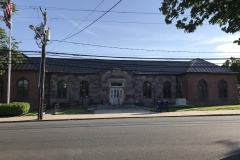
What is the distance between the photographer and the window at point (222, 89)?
143ft

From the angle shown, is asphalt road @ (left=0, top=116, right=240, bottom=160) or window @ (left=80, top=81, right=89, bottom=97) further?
window @ (left=80, top=81, right=89, bottom=97)

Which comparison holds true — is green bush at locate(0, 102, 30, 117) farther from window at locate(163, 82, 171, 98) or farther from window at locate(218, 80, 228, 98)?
window at locate(218, 80, 228, 98)

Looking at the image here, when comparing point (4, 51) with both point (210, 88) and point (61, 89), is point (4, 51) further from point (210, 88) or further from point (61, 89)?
point (210, 88)

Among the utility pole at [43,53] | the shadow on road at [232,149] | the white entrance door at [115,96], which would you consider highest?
the utility pole at [43,53]

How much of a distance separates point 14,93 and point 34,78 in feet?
10.7

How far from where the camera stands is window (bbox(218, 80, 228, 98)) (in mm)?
43469

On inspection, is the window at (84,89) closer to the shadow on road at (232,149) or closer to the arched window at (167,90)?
the arched window at (167,90)

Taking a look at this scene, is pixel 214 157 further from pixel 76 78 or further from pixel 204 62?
pixel 204 62

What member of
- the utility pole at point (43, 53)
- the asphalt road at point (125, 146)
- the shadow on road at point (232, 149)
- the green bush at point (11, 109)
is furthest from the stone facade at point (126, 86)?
the shadow on road at point (232, 149)

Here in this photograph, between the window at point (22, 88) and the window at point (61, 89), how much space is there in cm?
436

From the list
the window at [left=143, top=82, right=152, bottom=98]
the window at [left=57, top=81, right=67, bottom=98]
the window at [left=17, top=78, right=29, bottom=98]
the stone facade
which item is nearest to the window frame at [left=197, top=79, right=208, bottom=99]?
the stone facade

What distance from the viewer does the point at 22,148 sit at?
9.74 m

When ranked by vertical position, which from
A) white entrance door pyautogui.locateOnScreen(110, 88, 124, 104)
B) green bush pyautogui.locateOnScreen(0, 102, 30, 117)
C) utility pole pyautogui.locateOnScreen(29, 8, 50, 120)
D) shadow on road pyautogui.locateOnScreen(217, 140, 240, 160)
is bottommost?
shadow on road pyautogui.locateOnScreen(217, 140, 240, 160)

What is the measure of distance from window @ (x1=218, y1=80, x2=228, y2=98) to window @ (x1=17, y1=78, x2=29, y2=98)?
27937mm
